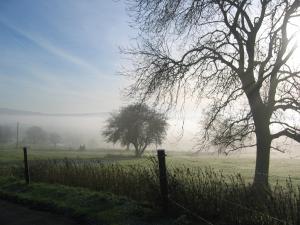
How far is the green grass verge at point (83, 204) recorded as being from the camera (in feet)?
35.1

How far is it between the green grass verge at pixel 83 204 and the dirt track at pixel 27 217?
0.37m

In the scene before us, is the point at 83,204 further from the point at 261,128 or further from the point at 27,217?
the point at 261,128

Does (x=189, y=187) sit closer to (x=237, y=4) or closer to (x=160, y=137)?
(x=237, y=4)

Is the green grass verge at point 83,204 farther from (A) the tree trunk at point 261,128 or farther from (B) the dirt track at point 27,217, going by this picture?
(A) the tree trunk at point 261,128

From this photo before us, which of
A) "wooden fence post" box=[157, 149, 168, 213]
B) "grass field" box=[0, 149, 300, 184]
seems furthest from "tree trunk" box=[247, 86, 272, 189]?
"wooden fence post" box=[157, 149, 168, 213]

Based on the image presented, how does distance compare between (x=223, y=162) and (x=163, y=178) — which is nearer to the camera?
(x=163, y=178)

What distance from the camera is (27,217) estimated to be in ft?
39.2

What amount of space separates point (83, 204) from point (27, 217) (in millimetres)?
1668

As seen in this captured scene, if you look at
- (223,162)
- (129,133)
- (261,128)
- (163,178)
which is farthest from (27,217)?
(129,133)

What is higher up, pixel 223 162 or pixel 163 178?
pixel 163 178

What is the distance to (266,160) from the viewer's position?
22.7m

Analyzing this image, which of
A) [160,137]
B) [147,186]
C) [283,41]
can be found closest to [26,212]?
[147,186]

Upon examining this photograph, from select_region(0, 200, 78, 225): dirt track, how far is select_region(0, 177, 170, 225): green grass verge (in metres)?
0.37

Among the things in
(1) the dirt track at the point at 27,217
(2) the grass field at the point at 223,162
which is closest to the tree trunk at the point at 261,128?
(2) the grass field at the point at 223,162
